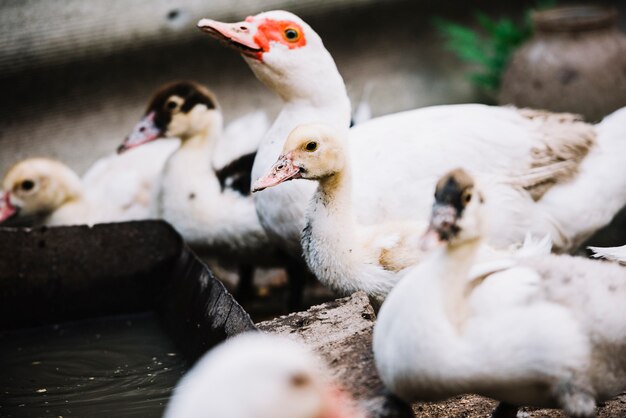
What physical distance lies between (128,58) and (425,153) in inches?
106

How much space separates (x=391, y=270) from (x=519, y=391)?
2.97 feet

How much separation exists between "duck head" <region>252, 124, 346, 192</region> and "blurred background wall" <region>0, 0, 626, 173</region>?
2.79 m

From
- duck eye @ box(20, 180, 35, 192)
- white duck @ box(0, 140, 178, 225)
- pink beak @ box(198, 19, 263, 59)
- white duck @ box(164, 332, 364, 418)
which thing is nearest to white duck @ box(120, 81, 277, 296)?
white duck @ box(0, 140, 178, 225)

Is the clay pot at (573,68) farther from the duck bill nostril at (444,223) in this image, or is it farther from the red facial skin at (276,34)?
the duck bill nostril at (444,223)

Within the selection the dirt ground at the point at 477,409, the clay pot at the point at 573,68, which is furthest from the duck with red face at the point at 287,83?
the clay pot at the point at 573,68

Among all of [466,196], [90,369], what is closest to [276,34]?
[90,369]

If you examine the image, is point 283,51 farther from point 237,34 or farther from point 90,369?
point 90,369

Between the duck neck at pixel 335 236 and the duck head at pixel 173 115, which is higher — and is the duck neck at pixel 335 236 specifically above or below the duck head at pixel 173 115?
above

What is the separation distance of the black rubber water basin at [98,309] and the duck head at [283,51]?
82 centimetres

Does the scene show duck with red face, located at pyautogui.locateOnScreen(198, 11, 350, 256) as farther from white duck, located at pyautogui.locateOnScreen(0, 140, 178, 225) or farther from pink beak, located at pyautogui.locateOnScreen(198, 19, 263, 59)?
white duck, located at pyautogui.locateOnScreen(0, 140, 178, 225)

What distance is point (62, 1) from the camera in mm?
5695

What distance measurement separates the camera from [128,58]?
19.5 ft

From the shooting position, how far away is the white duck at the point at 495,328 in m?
2.46

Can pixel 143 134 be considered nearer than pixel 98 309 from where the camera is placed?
No
